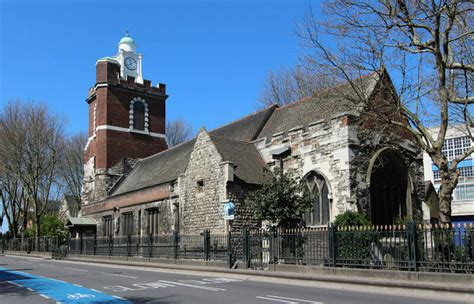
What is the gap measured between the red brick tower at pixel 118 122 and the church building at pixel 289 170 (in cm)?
361

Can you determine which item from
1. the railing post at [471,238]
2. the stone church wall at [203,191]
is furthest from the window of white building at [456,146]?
the railing post at [471,238]

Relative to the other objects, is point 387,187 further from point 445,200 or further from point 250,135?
point 250,135

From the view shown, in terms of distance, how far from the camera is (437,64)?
15.3m

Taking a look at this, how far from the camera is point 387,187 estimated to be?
78.1 feet

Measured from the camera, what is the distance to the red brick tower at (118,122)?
144ft

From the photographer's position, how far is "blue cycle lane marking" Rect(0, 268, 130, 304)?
11.6 metres

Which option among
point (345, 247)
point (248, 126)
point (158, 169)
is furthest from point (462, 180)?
point (345, 247)

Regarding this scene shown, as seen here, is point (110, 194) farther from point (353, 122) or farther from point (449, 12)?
point (449, 12)

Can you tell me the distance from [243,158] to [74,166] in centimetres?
3739

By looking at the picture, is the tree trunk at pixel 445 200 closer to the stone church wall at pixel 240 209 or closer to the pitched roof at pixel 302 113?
the pitched roof at pixel 302 113

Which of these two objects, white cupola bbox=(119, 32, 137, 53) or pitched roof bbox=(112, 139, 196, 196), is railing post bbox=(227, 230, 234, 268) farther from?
white cupola bbox=(119, 32, 137, 53)

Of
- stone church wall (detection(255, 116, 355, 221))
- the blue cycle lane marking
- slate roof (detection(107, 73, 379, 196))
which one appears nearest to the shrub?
slate roof (detection(107, 73, 379, 196))

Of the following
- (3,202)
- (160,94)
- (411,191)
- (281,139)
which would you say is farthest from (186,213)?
(3,202)

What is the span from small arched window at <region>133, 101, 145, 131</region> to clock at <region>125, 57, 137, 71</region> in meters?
4.98
